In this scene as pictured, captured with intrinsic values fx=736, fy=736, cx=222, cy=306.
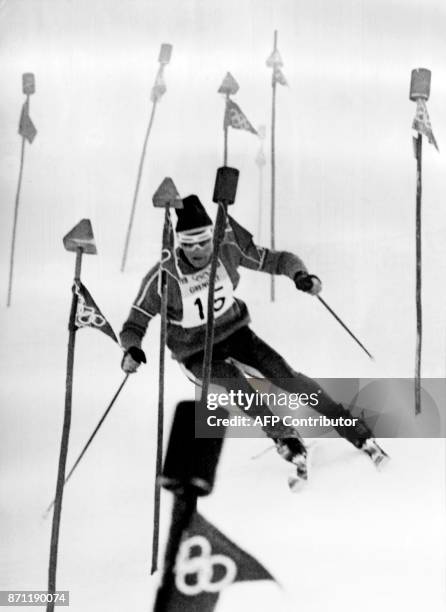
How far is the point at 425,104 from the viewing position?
4.89 ft

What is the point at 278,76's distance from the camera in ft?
4.92

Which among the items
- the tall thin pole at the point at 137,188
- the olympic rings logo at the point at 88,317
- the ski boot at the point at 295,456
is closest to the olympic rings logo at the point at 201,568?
the ski boot at the point at 295,456

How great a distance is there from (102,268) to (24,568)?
0.59 metres

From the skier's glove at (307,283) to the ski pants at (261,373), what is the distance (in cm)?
13

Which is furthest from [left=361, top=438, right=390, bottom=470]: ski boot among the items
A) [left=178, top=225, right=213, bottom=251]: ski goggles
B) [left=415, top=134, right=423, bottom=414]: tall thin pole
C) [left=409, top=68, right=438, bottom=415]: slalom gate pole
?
[left=178, top=225, right=213, bottom=251]: ski goggles

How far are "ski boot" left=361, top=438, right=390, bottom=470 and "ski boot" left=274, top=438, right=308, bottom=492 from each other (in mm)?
120

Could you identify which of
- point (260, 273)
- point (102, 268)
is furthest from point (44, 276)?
point (260, 273)

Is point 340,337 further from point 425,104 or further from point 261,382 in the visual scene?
point 425,104

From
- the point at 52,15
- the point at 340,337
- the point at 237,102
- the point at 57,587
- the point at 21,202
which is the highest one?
the point at 52,15

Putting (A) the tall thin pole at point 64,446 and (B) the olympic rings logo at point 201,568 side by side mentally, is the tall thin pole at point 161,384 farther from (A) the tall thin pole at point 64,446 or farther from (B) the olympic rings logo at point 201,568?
(A) the tall thin pole at point 64,446

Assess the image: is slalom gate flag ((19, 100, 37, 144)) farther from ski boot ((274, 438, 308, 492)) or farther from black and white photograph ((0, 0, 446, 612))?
ski boot ((274, 438, 308, 492))

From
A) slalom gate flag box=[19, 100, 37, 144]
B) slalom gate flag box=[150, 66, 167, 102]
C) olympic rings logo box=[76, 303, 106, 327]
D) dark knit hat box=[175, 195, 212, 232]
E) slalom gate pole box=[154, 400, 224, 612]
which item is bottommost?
slalom gate pole box=[154, 400, 224, 612]

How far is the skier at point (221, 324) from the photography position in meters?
1.41

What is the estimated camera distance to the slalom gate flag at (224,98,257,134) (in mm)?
1486
